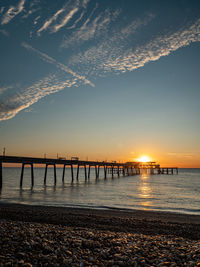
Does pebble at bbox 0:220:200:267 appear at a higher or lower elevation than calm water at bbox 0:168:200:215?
higher

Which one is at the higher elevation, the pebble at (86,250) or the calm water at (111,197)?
the pebble at (86,250)

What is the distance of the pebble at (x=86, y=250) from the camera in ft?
16.7

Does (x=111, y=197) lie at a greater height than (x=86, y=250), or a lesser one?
lesser

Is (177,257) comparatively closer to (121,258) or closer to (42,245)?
(121,258)

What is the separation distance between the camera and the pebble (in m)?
5.08

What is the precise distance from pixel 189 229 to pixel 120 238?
5.28m

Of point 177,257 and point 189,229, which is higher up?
point 177,257

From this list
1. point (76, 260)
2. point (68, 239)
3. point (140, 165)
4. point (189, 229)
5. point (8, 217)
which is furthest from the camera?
point (140, 165)

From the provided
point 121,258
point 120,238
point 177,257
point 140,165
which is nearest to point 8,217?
Answer: point 120,238

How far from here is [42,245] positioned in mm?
5895

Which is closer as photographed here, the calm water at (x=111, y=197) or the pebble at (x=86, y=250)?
the pebble at (x=86, y=250)

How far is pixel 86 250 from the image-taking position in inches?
231

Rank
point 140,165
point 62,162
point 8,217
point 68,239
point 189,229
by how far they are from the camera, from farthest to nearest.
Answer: point 140,165
point 62,162
point 8,217
point 189,229
point 68,239

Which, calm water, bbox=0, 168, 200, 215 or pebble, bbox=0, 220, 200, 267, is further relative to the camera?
calm water, bbox=0, 168, 200, 215
